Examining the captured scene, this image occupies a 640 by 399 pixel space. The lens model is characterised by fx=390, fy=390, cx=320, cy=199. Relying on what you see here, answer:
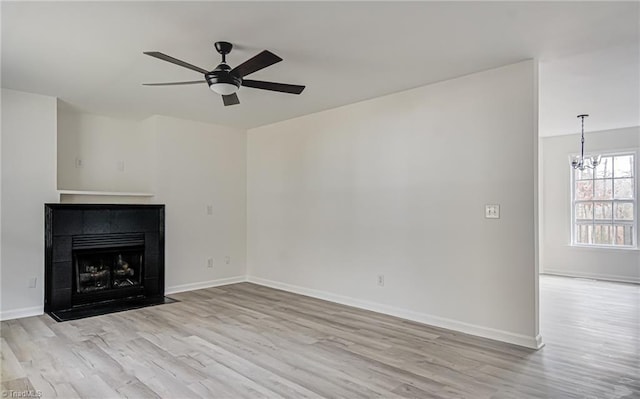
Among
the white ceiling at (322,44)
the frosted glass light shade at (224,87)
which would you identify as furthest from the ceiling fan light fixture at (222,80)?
the white ceiling at (322,44)

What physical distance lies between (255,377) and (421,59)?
9.59 feet

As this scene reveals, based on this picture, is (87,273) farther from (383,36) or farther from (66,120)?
(383,36)

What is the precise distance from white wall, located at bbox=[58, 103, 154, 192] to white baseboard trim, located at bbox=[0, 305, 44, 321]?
1.65 m

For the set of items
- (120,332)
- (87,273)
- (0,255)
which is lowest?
(120,332)

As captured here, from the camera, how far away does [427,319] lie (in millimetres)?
4098

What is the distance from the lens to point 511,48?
3176 millimetres

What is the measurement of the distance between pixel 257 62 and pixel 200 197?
11.6 ft

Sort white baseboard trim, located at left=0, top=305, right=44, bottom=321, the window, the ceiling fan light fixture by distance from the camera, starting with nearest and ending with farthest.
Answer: the ceiling fan light fixture → white baseboard trim, located at left=0, top=305, right=44, bottom=321 → the window

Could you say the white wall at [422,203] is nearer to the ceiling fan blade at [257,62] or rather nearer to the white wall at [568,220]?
the ceiling fan blade at [257,62]

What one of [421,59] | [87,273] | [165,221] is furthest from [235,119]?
[421,59]

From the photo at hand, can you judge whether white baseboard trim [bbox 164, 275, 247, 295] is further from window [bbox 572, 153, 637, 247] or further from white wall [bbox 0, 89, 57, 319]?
window [bbox 572, 153, 637, 247]

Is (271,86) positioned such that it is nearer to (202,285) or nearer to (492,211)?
(492,211)

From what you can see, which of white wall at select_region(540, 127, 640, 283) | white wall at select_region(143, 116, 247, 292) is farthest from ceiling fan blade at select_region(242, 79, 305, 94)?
white wall at select_region(540, 127, 640, 283)

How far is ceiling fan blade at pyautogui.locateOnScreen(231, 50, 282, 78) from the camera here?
2.72m
